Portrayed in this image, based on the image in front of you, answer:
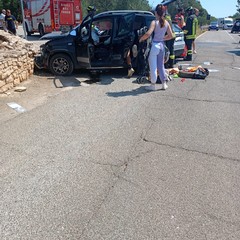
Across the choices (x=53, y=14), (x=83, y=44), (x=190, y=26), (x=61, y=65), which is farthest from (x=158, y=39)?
(x=53, y=14)

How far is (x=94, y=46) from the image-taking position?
28.5 ft

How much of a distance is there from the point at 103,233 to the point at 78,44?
6.72m

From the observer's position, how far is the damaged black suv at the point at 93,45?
8328 millimetres

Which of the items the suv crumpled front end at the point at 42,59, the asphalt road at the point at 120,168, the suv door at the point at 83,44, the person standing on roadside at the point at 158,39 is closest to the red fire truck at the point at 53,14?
the suv crumpled front end at the point at 42,59

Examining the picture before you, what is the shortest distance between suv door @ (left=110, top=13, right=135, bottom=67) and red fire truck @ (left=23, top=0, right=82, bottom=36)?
484 inches

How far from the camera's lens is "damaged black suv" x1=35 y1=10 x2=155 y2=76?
8.33m

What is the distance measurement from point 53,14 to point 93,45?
13643mm

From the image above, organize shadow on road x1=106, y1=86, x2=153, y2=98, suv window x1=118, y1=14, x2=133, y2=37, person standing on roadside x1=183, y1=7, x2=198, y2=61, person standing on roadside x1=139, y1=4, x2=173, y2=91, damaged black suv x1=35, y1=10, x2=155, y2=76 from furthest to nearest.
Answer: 1. person standing on roadside x1=183, y1=7, x2=198, y2=61
2. suv window x1=118, y1=14, x2=133, y2=37
3. damaged black suv x1=35, y1=10, x2=155, y2=76
4. shadow on road x1=106, y1=86, x2=153, y2=98
5. person standing on roadside x1=139, y1=4, x2=173, y2=91

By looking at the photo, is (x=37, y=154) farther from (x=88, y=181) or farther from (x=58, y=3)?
(x=58, y=3)

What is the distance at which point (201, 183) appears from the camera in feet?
10.7

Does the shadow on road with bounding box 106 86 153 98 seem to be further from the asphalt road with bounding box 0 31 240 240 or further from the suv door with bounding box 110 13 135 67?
the suv door with bounding box 110 13 135 67

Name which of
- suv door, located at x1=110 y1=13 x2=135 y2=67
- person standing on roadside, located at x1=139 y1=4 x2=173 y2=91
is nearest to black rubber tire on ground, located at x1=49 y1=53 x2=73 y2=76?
suv door, located at x1=110 y1=13 x2=135 y2=67

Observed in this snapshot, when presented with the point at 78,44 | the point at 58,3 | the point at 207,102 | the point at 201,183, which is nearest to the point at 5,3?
the point at 58,3

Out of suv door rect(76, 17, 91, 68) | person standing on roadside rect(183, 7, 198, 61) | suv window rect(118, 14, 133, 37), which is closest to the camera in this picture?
suv door rect(76, 17, 91, 68)
